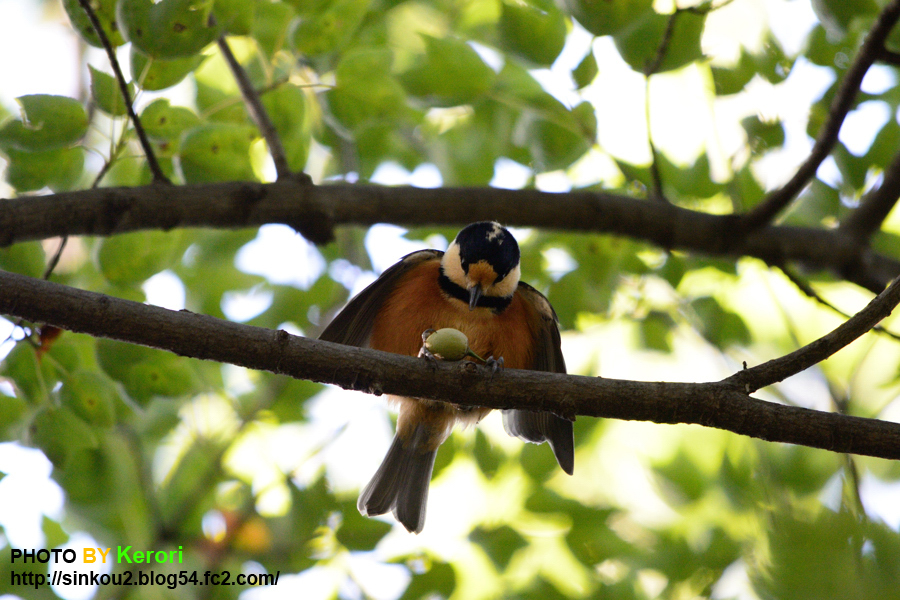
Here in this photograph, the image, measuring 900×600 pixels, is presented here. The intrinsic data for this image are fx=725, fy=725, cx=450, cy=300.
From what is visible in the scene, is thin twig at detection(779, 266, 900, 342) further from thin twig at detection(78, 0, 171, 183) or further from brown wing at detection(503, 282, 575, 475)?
thin twig at detection(78, 0, 171, 183)

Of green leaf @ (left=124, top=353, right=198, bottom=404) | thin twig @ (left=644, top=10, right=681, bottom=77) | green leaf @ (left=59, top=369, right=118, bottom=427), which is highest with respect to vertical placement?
thin twig @ (left=644, top=10, right=681, bottom=77)

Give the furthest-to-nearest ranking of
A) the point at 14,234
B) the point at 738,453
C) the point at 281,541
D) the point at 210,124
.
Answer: the point at 738,453 → the point at 281,541 → the point at 210,124 → the point at 14,234

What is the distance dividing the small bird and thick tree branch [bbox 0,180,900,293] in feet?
1.10

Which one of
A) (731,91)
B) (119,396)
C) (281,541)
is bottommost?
(281,541)

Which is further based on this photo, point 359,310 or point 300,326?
point 300,326

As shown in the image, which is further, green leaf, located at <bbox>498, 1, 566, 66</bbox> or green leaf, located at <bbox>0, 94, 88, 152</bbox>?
green leaf, located at <bbox>498, 1, 566, 66</bbox>

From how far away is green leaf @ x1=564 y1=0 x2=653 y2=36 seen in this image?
122 inches

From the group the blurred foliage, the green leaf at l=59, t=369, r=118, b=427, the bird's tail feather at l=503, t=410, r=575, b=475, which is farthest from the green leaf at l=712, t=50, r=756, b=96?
the green leaf at l=59, t=369, r=118, b=427

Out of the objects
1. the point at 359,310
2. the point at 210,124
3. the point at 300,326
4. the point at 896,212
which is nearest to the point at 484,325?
the point at 359,310

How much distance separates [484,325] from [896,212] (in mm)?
3437

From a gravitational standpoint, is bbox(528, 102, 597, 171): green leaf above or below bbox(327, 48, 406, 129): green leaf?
below

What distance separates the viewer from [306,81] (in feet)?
12.9

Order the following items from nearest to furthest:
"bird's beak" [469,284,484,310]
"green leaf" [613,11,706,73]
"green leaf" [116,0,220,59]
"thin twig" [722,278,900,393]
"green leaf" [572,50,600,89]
→ "thin twig" [722,278,900,393]
"green leaf" [116,0,220,59]
"green leaf" [613,11,706,73]
"green leaf" [572,50,600,89]
"bird's beak" [469,284,484,310]

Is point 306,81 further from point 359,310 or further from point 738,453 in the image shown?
point 738,453
